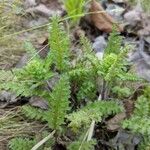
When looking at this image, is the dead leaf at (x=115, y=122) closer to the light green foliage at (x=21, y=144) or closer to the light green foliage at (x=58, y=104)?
the light green foliage at (x=58, y=104)

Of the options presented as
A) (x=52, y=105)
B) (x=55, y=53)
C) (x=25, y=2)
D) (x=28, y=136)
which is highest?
(x=25, y=2)

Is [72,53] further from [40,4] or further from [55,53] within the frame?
[40,4]

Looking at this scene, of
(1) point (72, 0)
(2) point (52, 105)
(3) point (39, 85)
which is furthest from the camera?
(1) point (72, 0)

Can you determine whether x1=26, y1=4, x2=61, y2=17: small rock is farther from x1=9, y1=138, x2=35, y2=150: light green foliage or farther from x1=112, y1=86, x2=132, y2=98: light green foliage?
x1=9, y1=138, x2=35, y2=150: light green foliage

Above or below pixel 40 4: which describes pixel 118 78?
below

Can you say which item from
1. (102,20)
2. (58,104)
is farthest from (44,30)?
(58,104)

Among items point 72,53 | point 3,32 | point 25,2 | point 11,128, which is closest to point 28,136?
point 11,128

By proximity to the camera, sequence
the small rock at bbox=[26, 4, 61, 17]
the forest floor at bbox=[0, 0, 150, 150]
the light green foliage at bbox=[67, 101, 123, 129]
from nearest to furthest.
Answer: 1. the light green foliage at bbox=[67, 101, 123, 129]
2. the forest floor at bbox=[0, 0, 150, 150]
3. the small rock at bbox=[26, 4, 61, 17]

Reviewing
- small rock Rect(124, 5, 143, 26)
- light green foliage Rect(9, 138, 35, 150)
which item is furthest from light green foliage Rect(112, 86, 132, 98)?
small rock Rect(124, 5, 143, 26)
